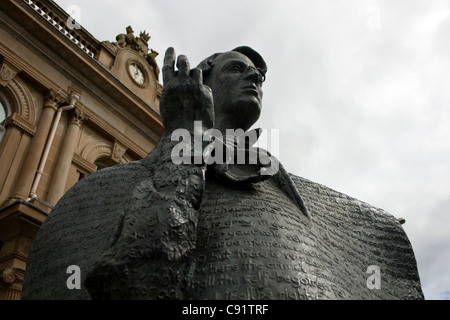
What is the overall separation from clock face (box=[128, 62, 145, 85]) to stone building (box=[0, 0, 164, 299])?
31.2 inches

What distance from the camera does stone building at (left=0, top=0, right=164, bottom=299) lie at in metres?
8.99

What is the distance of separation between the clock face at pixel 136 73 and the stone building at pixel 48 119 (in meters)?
0.79

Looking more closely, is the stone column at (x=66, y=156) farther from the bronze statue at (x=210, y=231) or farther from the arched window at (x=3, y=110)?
the bronze statue at (x=210, y=231)

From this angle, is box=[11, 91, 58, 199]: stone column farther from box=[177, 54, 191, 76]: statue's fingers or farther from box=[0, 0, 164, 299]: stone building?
box=[177, 54, 191, 76]: statue's fingers

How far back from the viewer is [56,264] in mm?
1959

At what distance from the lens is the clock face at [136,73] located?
632 inches

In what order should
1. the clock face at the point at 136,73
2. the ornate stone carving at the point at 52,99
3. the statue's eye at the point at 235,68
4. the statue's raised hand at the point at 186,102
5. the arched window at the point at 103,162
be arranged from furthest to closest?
the clock face at the point at 136,73
the arched window at the point at 103,162
the ornate stone carving at the point at 52,99
the statue's eye at the point at 235,68
the statue's raised hand at the point at 186,102

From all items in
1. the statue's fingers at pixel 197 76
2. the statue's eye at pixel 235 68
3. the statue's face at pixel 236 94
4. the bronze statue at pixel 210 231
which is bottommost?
the bronze statue at pixel 210 231

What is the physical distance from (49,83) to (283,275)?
1185cm

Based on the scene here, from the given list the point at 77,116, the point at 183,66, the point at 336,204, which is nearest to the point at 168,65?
the point at 183,66

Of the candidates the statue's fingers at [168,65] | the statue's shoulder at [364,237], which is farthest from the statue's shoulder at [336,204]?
the statue's fingers at [168,65]

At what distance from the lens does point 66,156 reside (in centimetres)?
1159

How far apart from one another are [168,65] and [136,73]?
14728 millimetres
